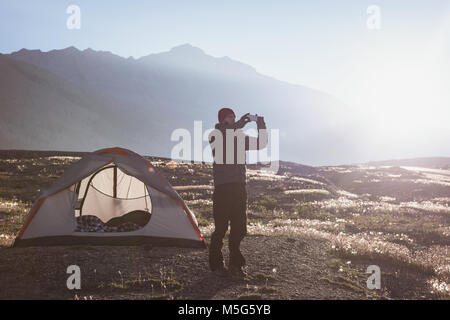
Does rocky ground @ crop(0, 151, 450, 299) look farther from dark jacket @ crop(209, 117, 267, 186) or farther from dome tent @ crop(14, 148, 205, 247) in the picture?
dark jacket @ crop(209, 117, 267, 186)

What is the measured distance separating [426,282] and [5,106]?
8213 inches

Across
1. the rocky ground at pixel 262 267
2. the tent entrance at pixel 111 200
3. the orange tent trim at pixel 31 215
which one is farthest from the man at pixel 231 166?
the orange tent trim at pixel 31 215

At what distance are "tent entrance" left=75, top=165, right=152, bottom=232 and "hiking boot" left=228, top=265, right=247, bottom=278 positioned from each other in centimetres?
484

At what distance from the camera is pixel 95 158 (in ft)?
37.4

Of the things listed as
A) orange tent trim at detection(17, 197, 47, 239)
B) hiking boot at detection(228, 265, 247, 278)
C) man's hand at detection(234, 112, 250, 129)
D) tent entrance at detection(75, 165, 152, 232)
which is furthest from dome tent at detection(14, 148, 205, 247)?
man's hand at detection(234, 112, 250, 129)

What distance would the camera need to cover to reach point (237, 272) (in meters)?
8.32

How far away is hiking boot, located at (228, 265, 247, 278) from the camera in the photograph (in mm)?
8258

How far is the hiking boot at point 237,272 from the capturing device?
27.1ft

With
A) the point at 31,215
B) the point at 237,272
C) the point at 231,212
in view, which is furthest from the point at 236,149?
the point at 31,215

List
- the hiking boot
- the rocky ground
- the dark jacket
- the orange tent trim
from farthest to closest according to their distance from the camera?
the orange tent trim, the hiking boot, the dark jacket, the rocky ground

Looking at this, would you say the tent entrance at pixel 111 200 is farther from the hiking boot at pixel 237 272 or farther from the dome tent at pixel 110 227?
the hiking boot at pixel 237 272

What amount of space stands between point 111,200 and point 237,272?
282 inches
